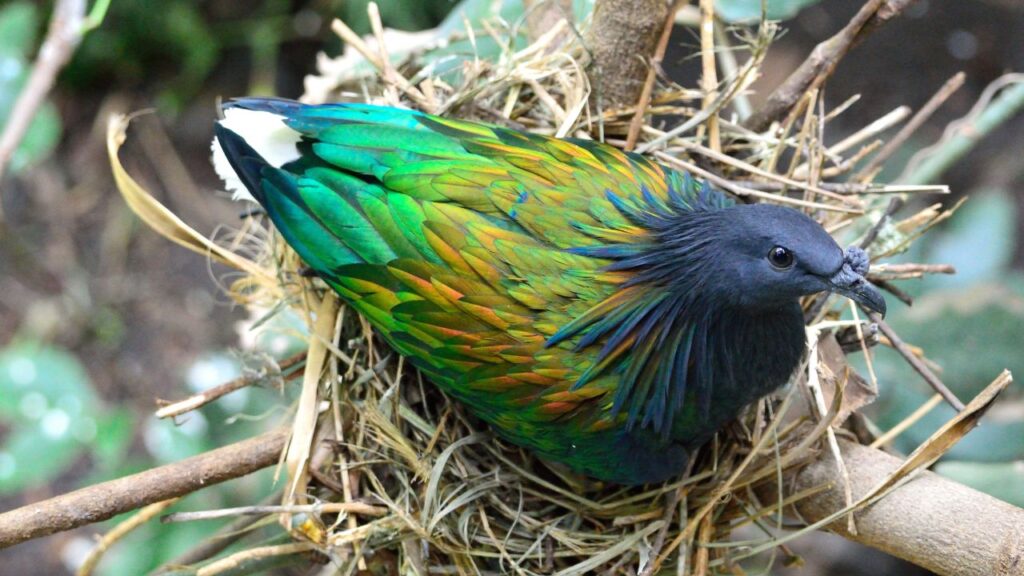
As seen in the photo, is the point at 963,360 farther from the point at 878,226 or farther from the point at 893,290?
the point at 878,226

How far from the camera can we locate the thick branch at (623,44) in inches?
70.5

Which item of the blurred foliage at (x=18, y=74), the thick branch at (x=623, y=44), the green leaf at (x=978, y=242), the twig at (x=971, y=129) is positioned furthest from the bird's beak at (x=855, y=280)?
the blurred foliage at (x=18, y=74)

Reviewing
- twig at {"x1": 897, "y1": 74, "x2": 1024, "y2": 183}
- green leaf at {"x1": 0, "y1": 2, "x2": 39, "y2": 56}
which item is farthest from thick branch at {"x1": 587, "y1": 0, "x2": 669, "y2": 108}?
green leaf at {"x1": 0, "y1": 2, "x2": 39, "y2": 56}

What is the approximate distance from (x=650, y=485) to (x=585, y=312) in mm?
384

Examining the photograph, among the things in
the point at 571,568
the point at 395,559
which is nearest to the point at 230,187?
the point at 395,559

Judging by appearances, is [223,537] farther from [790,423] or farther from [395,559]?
[790,423]

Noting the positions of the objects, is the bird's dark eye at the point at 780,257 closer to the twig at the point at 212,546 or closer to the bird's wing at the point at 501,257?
the bird's wing at the point at 501,257

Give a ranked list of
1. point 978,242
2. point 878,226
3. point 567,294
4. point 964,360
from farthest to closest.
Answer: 1. point 978,242
2. point 964,360
3. point 878,226
4. point 567,294

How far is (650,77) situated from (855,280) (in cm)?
57

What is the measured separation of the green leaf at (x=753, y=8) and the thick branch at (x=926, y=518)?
2.93 ft

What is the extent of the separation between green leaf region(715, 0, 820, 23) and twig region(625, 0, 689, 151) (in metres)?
0.23

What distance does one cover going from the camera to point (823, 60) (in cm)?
181

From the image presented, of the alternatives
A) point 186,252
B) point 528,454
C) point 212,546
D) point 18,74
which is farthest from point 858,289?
point 186,252

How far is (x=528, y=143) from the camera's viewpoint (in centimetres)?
179
